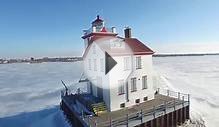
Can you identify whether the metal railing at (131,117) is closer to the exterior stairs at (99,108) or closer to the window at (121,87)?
the exterior stairs at (99,108)

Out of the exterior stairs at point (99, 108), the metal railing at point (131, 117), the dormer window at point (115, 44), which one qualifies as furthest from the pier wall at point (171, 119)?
the dormer window at point (115, 44)

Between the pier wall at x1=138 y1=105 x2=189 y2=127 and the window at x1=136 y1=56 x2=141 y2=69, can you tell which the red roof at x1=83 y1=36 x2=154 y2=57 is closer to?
the window at x1=136 y1=56 x2=141 y2=69

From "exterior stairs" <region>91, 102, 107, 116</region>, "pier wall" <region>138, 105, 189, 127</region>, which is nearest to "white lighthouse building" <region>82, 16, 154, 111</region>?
"exterior stairs" <region>91, 102, 107, 116</region>

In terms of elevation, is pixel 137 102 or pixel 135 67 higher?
pixel 135 67

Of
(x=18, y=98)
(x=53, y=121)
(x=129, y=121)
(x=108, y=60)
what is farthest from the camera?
(x=18, y=98)

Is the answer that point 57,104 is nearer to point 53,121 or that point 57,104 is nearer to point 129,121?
point 53,121

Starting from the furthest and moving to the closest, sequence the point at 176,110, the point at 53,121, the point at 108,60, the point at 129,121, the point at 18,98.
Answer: the point at 18,98 → the point at 53,121 → the point at 176,110 → the point at 108,60 → the point at 129,121

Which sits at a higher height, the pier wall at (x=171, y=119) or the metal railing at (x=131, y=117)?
the metal railing at (x=131, y=117)

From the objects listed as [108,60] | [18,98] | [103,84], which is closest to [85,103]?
[103,84]

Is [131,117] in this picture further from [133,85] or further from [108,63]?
[108,63]
